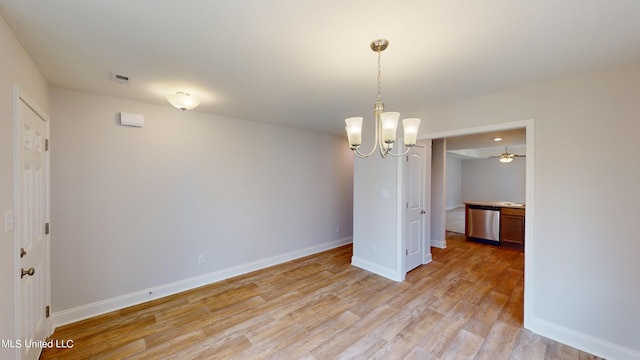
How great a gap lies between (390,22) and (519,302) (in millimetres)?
3484

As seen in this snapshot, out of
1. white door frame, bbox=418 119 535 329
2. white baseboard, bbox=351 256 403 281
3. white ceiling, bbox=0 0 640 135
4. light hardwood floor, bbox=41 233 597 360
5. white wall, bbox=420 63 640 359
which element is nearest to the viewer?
white ceiling, bbox=0 0 640 135

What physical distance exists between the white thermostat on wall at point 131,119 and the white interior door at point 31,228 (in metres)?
0.66

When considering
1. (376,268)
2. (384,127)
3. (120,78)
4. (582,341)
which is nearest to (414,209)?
(376,268)

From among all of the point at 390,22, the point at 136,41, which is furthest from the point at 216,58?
the point at 390,22

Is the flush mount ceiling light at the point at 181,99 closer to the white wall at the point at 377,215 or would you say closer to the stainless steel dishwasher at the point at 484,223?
the white wall at the point at 377,215

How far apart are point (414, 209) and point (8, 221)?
14.0 feet

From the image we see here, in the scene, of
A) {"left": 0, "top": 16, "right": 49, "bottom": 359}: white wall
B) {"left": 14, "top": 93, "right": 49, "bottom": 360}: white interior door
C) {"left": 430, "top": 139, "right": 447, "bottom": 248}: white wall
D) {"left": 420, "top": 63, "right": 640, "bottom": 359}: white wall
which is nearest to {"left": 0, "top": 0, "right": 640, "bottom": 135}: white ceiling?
{"left": 0, "top": 16, "right": 49, "bottom": 359}: white wall

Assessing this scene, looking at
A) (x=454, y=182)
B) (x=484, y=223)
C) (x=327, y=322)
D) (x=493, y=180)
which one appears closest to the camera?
(x=327, y=322)

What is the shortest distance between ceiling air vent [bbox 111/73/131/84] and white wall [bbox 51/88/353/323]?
659mm

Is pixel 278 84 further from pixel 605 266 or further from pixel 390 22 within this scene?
pixel 605 266

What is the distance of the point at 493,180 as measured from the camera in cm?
1104

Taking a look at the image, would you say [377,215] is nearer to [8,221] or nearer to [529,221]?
[529,221]

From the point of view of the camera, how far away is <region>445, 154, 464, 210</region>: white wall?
1133cm

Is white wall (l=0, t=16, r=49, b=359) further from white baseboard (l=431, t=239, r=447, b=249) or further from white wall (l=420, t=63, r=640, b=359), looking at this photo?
white baseboard (l=431, t=239, r=447, b=249)
